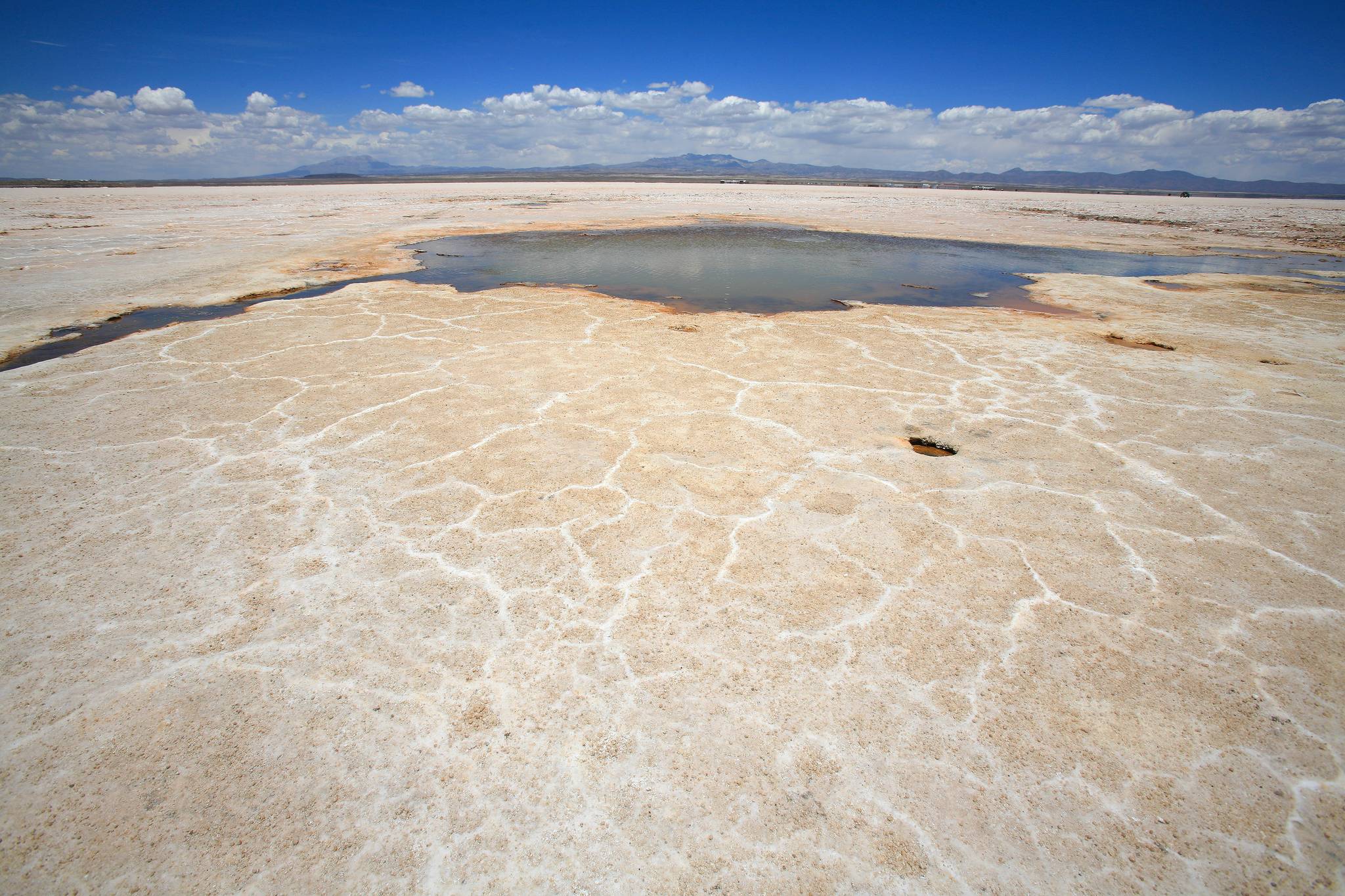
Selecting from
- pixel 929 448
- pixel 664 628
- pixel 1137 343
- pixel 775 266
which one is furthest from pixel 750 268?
pixel 664 628

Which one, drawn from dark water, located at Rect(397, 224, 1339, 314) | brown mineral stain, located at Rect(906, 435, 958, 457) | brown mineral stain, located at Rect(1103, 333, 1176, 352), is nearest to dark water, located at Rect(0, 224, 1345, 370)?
dark water, located at Rect(397, 224, 1339, 314)

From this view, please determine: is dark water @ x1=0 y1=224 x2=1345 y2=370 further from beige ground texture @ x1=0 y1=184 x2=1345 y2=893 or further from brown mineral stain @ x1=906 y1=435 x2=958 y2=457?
brown mineral stain @ x1=906 y1=435 x2=958 y2=457

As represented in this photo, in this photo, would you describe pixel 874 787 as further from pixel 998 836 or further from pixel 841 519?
pixel 841 519

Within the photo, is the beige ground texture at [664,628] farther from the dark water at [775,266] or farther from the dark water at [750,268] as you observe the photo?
the dark water at [775,266]

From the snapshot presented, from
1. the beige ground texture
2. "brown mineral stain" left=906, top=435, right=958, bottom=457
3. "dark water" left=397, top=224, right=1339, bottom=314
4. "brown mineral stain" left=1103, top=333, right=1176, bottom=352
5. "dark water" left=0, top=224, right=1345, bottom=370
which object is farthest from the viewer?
"dark water" left=397, top=224, right=1339, bottom=314

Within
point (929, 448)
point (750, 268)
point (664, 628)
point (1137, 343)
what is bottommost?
point (664, 628)

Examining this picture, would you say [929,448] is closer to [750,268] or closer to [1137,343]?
[1137,343]
